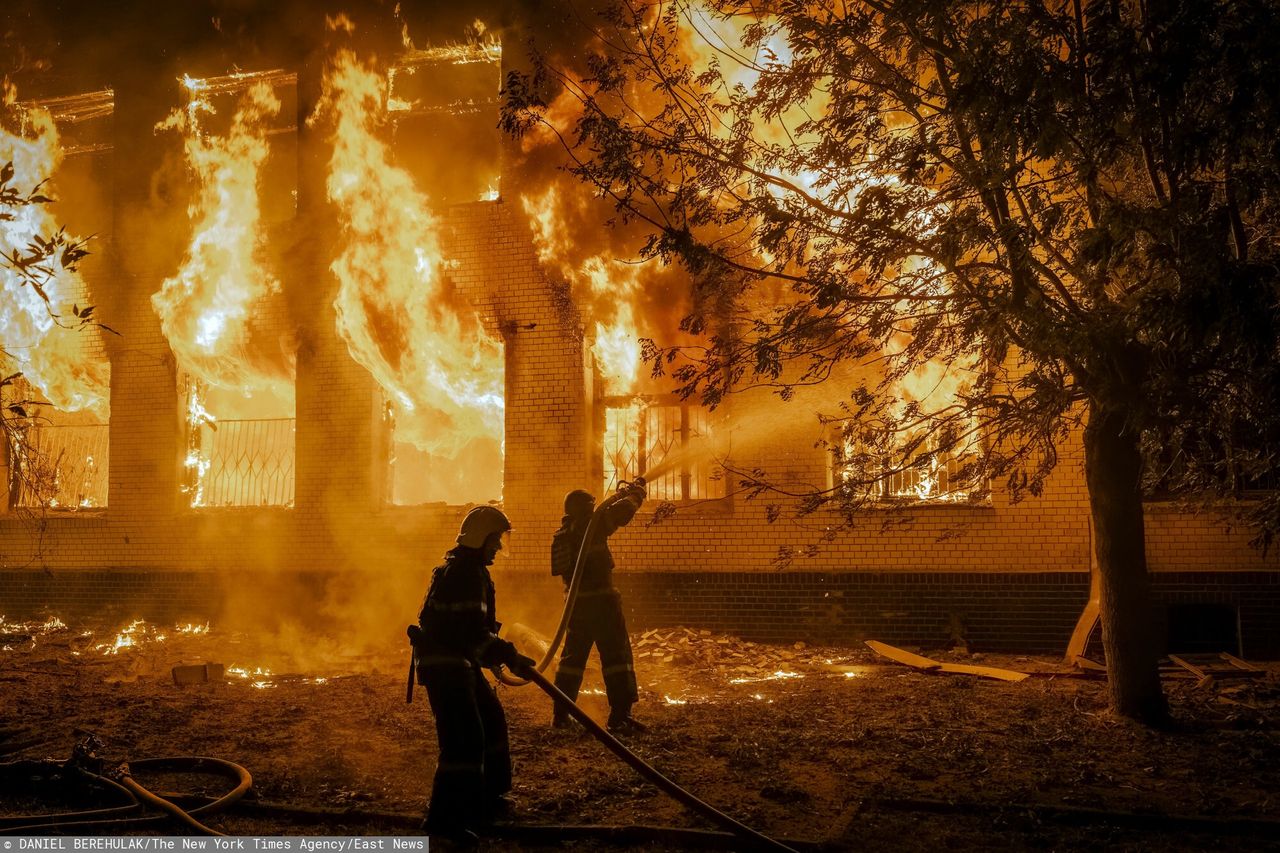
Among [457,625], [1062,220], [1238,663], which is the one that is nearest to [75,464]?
[457,625]

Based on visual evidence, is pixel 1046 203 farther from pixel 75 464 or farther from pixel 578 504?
pixel 75 464

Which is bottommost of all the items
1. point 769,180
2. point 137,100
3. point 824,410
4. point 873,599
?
point 873,599

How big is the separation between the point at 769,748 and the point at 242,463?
997 cm

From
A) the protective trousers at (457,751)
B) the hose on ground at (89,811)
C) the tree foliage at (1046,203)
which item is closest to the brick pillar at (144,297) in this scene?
the hose on ground at (89,811)

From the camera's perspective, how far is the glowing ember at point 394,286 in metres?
11.9

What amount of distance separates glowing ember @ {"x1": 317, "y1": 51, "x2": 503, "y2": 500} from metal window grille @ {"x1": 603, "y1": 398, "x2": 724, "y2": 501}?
181 centimetres

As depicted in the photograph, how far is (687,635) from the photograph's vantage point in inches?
409

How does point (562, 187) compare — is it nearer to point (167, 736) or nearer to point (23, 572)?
point (167, 736)

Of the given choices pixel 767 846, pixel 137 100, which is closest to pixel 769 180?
pixel 767 846

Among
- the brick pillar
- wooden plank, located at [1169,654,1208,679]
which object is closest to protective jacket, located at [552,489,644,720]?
wooden plank, located at [1169,654,1208,679]

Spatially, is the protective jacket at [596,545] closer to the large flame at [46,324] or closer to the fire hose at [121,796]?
the fire hose at [121,796]

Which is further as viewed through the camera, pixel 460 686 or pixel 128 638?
pixel 128 638

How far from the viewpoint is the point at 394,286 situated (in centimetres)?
1193

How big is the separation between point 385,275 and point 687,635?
626cm
